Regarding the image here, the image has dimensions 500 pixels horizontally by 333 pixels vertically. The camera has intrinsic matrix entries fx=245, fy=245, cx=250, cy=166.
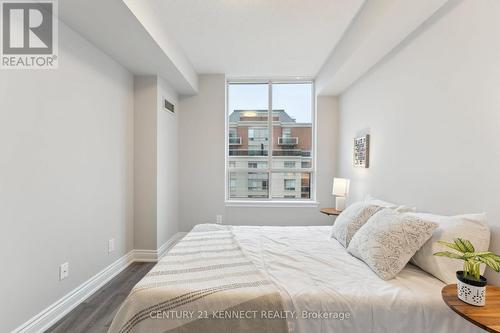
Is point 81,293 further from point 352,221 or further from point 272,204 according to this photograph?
point 272,204

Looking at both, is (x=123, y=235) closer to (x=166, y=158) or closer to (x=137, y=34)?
(x=166, y=158)

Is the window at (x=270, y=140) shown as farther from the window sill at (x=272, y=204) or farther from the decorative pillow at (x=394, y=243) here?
the decorative pillow at (x=394, y=243)

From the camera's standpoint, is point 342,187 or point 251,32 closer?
point 251,32

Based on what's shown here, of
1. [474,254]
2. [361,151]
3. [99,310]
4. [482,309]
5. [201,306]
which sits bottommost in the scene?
[99,310]

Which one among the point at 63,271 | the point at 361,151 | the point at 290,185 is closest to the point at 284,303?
the point at 63,271

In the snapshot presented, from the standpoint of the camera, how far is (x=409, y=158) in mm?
2105

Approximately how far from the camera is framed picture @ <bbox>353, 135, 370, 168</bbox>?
287 cm

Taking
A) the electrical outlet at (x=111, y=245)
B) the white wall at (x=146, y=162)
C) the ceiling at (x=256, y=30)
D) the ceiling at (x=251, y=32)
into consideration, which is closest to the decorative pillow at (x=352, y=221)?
the ceiling at (x=251, y=32)

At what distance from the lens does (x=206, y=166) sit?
155 inches

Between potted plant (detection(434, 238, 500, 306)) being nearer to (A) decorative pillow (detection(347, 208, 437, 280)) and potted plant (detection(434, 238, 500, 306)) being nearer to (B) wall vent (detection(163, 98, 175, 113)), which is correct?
(A) decorative pillow (detection(347, 208, 437, 280))

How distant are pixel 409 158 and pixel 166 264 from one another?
2100 millimetres

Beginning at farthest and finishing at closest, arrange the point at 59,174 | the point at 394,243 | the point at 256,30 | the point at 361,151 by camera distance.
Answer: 1. the point at 361,151
2. the point at 256,30
3. the point at 59,174
4. the point at 394,243

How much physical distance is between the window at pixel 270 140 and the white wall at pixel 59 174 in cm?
187
